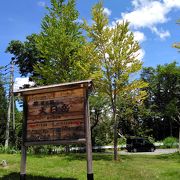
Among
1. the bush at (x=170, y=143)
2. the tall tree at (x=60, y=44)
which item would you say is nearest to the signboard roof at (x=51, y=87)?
the tall tree at (x=60, y=44)

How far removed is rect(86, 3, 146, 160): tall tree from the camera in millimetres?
20078

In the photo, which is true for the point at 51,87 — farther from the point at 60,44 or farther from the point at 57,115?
the point at 60,44

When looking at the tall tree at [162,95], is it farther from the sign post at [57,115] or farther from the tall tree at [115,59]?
the sign post at [57,115]

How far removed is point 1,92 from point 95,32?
62.4 feet

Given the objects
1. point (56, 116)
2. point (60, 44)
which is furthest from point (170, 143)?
point (56, 116)

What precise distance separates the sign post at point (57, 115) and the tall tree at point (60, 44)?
45.5 ft

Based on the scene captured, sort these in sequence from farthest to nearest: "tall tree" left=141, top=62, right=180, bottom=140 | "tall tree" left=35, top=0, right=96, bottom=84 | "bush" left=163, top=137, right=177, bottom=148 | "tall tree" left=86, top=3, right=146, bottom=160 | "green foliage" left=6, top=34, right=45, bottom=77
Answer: "tall tree" left=141, top=62, right=180, bottom=140 → "bush" left=163, top=137, right=177, bottom=148 → "green foliage" left=6, top=34, right=45, bottom=77 → "tall tree" left=35, top=0, right=96, bottom=84 → "tall tree" left=86, top=3, right=146, bottom=160

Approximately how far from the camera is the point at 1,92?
37.1m

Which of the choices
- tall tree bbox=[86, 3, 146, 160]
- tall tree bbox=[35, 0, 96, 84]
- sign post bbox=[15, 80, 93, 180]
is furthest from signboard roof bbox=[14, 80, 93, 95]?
tall tree bbox=[35, 0, 96, 84]

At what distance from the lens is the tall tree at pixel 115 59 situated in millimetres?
20078

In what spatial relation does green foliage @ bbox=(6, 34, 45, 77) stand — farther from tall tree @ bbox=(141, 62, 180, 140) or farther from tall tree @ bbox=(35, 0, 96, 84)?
tall tree @ bbox=(141, 62, 180, 140)

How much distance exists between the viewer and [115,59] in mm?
20047

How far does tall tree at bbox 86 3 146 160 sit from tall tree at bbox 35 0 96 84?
4.21 meters

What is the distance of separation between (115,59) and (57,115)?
995 cm
